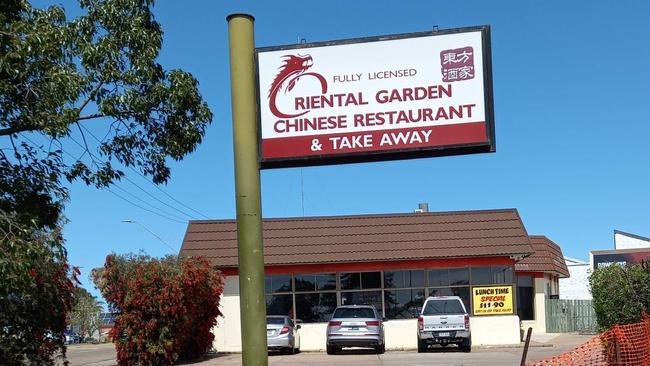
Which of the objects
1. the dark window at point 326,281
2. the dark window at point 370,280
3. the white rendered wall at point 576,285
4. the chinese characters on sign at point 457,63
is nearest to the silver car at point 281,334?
the dark window at point 326,281

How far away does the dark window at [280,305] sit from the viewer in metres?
32.1

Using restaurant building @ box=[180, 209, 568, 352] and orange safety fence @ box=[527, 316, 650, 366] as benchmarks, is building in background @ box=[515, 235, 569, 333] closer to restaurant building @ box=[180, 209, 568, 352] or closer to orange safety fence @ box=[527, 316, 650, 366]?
restaurant building @ box=[180, 209, 568, 352]

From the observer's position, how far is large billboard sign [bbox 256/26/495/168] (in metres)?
5.47

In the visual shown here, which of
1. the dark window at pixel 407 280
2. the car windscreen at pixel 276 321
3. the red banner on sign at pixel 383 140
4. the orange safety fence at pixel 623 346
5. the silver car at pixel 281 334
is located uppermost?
the red banner on sign at pixel 383 140

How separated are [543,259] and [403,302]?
1224 centimetres

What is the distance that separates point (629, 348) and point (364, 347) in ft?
57.6

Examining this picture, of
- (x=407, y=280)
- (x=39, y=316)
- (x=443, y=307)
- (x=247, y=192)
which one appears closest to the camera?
(x=247, y=192)

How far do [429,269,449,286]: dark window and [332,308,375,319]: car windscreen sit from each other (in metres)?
4.90

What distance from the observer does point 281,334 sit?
28.1 m

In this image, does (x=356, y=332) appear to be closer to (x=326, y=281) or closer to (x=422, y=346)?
(x=422, y=346)

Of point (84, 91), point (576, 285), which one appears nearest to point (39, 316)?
point (84, 91)

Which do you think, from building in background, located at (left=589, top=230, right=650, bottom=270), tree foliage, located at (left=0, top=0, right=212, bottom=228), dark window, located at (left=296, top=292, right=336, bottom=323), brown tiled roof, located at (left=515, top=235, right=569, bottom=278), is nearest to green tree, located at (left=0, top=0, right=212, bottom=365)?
tree foliage, located at (left=0, top=0, right=212, bottom=228)

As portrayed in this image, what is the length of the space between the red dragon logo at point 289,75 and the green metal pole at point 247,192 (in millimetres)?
351

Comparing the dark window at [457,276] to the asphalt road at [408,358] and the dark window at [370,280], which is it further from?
the asphalt road at [408,358]
